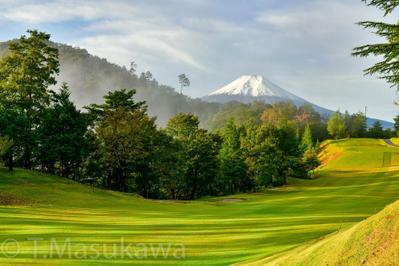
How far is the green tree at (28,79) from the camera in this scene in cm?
5603

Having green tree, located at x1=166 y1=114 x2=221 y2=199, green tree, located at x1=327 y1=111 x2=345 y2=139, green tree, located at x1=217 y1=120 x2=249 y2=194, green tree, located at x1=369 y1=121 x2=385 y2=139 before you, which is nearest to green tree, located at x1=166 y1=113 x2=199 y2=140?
green tree, located at x1=166 y1=114 x2=221 y2=199

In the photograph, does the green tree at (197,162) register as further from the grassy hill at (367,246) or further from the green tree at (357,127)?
the green tree at (357,127)

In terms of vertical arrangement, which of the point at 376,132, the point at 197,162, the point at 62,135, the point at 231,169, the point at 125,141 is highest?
the point at 376,132

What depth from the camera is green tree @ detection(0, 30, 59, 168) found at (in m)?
56.0

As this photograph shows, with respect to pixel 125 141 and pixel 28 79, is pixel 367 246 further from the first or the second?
pixel 28 79

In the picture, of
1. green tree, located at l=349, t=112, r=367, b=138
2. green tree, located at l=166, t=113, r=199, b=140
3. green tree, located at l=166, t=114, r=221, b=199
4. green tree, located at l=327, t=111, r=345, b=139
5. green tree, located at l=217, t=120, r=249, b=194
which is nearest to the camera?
green tree, located at l=166, t=114, r=221, b=199

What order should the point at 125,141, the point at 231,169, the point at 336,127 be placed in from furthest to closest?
the point at 336,127, the point at 231,169, the point at 125,141

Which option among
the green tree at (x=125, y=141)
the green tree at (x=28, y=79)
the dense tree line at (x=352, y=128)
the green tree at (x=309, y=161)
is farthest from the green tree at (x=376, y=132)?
the green tree at (x=28, y=79)

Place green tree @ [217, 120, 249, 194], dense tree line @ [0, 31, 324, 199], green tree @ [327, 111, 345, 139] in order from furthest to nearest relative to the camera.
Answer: green tree @ [327, 111, 345, 139]
green tree @ [217, 120, 249, 194]
dense tree line @ [0, 31, 324, 199]

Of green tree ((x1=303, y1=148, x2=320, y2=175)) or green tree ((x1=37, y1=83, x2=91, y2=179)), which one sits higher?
green tree ((x1=37, y1=83, x2=91, y2=179))

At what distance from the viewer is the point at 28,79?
58.2 meters

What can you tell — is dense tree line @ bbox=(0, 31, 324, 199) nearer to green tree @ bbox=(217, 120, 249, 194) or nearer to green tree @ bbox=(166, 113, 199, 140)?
green tree @ bbox=(217, 120, 249, 194)

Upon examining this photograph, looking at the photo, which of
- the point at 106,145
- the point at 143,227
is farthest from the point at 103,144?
the point at 143,227

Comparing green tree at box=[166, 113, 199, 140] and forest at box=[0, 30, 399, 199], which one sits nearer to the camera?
forest at box=[0, 30, 399, 199]
